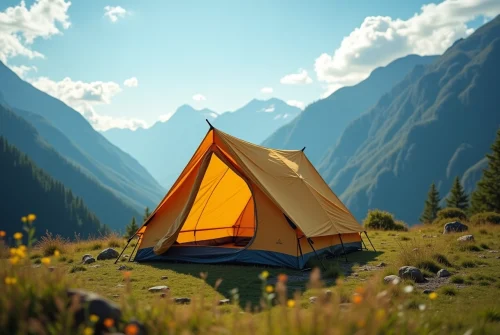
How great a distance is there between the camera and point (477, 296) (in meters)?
7.66

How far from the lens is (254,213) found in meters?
11.8

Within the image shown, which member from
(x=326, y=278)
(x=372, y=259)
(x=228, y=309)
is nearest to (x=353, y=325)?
(x=228, y=309)

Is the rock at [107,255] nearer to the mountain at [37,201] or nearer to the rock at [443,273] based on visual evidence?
the rock at [443,273]

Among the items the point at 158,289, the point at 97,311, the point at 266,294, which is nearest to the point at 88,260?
the point at 158,289

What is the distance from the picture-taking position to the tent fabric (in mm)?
11523

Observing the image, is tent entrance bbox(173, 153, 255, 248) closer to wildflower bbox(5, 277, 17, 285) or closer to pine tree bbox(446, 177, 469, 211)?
wildflower bbox(5, 277, 17, 285)

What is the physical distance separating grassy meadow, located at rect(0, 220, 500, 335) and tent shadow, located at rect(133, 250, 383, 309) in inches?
1.0

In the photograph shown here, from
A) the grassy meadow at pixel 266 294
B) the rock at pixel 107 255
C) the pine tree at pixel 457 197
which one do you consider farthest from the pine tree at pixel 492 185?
the rock at pixel 107 255

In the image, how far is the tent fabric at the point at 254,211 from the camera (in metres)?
11.5

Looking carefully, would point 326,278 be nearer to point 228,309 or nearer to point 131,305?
point 228,309

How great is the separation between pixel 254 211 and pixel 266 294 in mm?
8079

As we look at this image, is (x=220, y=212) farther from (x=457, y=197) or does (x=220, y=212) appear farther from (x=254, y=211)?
(x=457, y=197)

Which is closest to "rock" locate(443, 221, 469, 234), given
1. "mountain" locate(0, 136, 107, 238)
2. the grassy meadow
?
the grassy meadow

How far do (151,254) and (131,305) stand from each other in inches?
340
